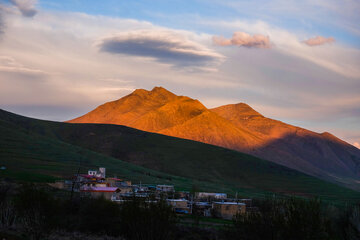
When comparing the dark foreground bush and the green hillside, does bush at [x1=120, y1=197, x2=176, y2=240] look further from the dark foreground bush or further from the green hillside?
the green hillside

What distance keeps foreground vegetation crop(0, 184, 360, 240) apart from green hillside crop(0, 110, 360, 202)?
39.8m

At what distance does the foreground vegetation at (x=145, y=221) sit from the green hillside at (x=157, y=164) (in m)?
39.8

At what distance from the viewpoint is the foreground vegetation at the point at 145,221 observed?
97.0 feet

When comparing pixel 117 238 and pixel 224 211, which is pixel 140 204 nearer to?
pixel 117 238

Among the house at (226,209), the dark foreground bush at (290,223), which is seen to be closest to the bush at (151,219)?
the dark foreground bush at (290,223)

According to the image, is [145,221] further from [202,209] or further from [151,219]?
[202,209]

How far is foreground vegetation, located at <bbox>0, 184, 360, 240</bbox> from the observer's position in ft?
97.0

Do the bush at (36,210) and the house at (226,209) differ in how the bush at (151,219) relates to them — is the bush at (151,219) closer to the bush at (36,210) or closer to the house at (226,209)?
the bush at (36,210)

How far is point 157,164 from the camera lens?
550 ft

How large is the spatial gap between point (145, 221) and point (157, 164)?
136246 millimetres

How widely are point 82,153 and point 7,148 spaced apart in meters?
26.3

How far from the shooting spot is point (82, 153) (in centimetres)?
14800

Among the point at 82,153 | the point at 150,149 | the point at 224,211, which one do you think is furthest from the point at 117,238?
the point at 150,149

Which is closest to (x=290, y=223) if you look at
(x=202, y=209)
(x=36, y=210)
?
(x=36, y=210)
